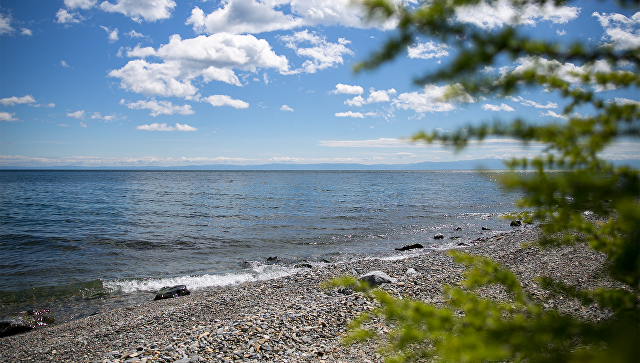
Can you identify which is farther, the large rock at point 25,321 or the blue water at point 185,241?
the blue water at point 185,241

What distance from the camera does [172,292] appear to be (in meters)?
14.8

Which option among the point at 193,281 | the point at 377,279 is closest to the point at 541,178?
the point at 377,279

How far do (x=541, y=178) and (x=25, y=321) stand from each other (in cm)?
1668

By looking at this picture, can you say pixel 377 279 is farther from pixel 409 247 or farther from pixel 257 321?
pixel 409 247

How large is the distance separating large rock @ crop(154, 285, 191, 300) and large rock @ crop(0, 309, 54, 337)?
12.2ft

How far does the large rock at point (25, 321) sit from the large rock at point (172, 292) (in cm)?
373

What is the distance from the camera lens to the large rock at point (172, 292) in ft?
47.7

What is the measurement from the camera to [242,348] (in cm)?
798

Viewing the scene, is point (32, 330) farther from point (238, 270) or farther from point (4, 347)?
point (238, 270)

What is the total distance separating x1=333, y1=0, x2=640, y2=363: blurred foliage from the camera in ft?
6.02

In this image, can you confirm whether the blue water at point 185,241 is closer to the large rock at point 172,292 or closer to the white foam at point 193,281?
the white foam at point 193,281

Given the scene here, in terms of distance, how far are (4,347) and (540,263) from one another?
1922 centimetres

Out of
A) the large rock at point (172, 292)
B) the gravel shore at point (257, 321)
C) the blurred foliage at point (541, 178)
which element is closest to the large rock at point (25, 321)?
the gravel shore at point (257, 321)

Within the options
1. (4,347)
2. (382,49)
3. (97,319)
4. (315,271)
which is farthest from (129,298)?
(382,49)
